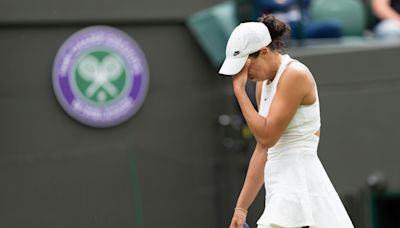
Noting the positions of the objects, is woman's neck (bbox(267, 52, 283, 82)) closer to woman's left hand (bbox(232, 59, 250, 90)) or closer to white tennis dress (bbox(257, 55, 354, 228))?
white tennis dress (bbox(257, 55, 354, 228))

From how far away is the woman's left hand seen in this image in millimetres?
4102

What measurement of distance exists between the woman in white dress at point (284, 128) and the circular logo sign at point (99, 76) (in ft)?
8.65

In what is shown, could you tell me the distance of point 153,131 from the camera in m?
6.96

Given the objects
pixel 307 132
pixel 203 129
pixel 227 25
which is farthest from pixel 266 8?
pixel 307 132

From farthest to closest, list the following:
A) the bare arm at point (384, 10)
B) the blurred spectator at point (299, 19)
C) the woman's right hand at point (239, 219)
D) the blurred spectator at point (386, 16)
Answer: the bare arm at point (384, 10) → the blurred spectator at point (386, 16) → the blurred spectator at point (299, 19) → the woman's right hand at point (239, 219)

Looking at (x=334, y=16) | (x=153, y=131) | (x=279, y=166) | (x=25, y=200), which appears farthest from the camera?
(x=334, y=16)

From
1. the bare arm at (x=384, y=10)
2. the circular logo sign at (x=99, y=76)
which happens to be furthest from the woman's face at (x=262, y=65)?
the bare arm at (x=384, y=10)

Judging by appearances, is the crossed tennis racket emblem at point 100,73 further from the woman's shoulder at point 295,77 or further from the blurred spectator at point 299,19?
the woman's shoulder at point 295,77

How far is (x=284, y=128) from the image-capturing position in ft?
13.5

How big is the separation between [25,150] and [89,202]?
0.62 metres

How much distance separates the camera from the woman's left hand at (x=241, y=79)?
4.10 meters

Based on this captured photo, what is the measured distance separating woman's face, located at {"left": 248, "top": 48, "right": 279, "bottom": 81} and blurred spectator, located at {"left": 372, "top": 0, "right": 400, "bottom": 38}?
12.5ft

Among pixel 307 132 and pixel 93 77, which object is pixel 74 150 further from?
pixel 307 132

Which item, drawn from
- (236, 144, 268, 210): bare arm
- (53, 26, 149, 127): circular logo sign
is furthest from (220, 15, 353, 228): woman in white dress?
(53, 26, 149, 127): circular logo sign
